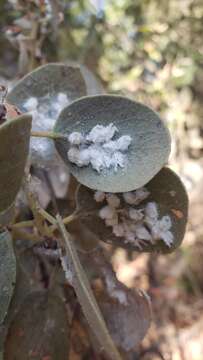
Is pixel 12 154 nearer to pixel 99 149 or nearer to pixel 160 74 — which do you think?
pixel 99 149

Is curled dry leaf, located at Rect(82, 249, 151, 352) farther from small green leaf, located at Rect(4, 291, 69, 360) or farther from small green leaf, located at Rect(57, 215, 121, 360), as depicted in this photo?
small green leaf, located at Rect(57, 215, 121, 360)

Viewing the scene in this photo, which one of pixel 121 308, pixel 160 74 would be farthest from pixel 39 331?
pixel 160 74

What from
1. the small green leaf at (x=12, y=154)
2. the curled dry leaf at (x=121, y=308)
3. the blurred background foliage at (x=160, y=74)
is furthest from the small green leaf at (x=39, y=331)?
the blurred background foliage at (x=160, y=74)

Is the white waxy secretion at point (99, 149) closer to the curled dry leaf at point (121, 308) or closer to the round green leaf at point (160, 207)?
the round green leaf at point (160, 207)

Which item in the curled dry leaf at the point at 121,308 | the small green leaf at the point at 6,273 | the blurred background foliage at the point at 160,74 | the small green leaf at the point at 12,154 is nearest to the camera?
the small green leaf at the point at 12,154

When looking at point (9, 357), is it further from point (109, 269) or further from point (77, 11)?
point (77, 11)
